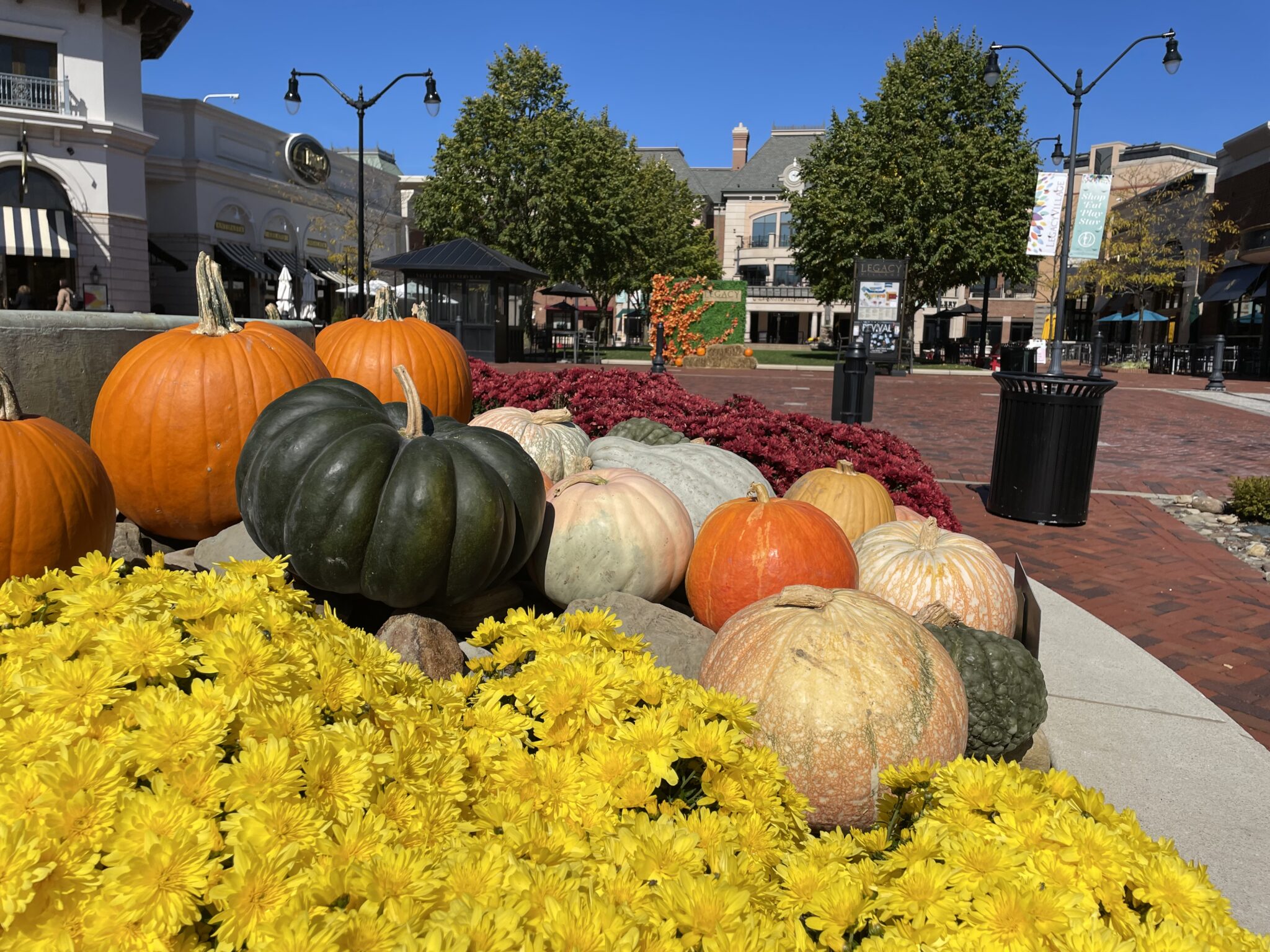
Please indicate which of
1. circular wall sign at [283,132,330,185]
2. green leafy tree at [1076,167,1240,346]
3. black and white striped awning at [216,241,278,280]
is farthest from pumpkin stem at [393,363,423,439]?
green leafy tree at [1076,167,1240,346]

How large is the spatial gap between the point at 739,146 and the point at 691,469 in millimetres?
96864

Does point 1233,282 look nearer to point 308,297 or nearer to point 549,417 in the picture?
point 308,297

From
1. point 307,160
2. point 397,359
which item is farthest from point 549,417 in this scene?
point 307,160

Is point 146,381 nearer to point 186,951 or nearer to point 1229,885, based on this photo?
point 186,951

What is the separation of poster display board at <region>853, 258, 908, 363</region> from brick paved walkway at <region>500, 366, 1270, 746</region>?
11.1 metres

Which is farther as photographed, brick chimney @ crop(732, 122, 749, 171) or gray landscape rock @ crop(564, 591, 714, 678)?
brick chimney @ crop(732, 122, 749, 171)

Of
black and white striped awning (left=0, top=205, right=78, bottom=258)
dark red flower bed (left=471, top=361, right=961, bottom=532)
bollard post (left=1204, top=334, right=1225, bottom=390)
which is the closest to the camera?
dark red flower bed (left=471, top=361, right=961, bottom=532)

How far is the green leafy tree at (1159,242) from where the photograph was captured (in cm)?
4172

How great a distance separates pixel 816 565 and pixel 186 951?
2916 mm

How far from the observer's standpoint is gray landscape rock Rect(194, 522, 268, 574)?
158 inches

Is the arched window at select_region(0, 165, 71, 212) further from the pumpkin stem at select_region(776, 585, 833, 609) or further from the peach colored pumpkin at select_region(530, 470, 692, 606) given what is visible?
the pumpkin stem at select_region(776, 585, 833, 609)

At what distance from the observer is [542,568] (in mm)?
3930

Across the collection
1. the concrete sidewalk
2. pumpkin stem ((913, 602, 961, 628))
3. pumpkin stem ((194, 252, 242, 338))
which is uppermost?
pumpkin stem ((194, 252, 242, 338))

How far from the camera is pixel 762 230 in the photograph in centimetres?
7781
